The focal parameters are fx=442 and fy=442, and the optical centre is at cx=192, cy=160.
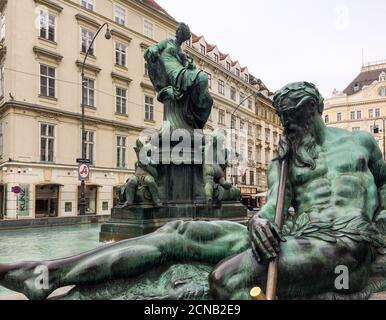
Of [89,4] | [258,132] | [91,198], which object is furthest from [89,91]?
[258,132]

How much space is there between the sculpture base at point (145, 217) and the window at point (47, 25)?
22087 millimetres

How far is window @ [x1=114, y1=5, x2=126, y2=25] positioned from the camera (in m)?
31.8

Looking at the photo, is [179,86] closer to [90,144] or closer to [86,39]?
[90,144]

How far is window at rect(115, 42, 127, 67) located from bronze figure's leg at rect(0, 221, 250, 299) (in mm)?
30649

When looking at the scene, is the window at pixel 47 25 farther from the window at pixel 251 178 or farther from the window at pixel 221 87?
the window at pixel 251 178

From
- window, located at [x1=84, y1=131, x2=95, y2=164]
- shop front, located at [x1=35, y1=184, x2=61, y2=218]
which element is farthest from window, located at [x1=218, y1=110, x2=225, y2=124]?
shop front, located at [x1=35, y1=184, x2=61, y2=218]

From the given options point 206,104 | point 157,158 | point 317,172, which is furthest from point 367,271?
point 206,104

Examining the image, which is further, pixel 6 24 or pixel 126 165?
pixel 126 165

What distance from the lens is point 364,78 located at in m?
73.8

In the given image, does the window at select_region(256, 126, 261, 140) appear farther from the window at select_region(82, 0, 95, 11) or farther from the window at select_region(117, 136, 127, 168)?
the window at select_region(82, 0, 95, 11)

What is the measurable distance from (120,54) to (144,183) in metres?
26.8

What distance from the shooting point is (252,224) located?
2.24m
